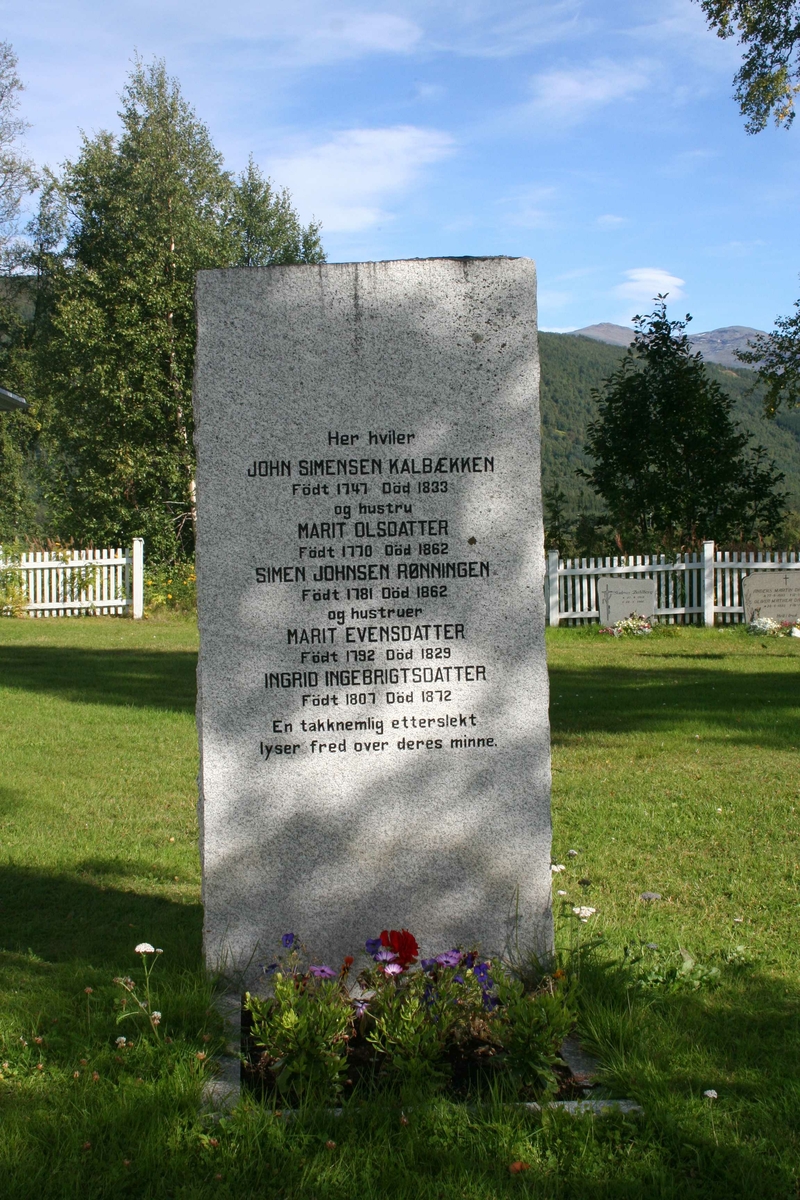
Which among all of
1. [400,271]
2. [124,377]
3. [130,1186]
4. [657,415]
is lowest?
[130,1186]

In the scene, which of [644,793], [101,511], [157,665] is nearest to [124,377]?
[101,511]

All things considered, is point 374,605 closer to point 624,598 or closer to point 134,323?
point 624,598

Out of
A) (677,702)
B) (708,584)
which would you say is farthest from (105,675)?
(708,584)

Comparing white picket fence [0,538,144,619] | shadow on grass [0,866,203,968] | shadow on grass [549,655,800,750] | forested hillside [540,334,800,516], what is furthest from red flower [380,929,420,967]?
forested hillside [540,334,800,516]

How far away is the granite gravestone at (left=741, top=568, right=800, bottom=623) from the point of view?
1783 cm

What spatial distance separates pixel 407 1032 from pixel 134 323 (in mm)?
27493

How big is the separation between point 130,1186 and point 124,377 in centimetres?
2691

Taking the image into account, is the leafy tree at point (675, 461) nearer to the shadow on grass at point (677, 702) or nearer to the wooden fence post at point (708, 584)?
the wooden fence post at point (708, 584)

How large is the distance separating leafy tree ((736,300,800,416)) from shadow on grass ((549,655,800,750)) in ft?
32.6

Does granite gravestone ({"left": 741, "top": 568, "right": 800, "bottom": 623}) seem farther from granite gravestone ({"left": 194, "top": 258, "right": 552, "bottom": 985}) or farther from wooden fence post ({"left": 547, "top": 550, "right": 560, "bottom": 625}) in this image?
granite gravestone ({"left": 194, "top": 258, "right": 552, "bottom": 985})

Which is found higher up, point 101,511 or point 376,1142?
point 101,511

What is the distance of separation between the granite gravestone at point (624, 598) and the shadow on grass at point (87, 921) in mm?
14570

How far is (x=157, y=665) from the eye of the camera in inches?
511

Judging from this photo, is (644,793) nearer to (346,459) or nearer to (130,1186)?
(346,459)
